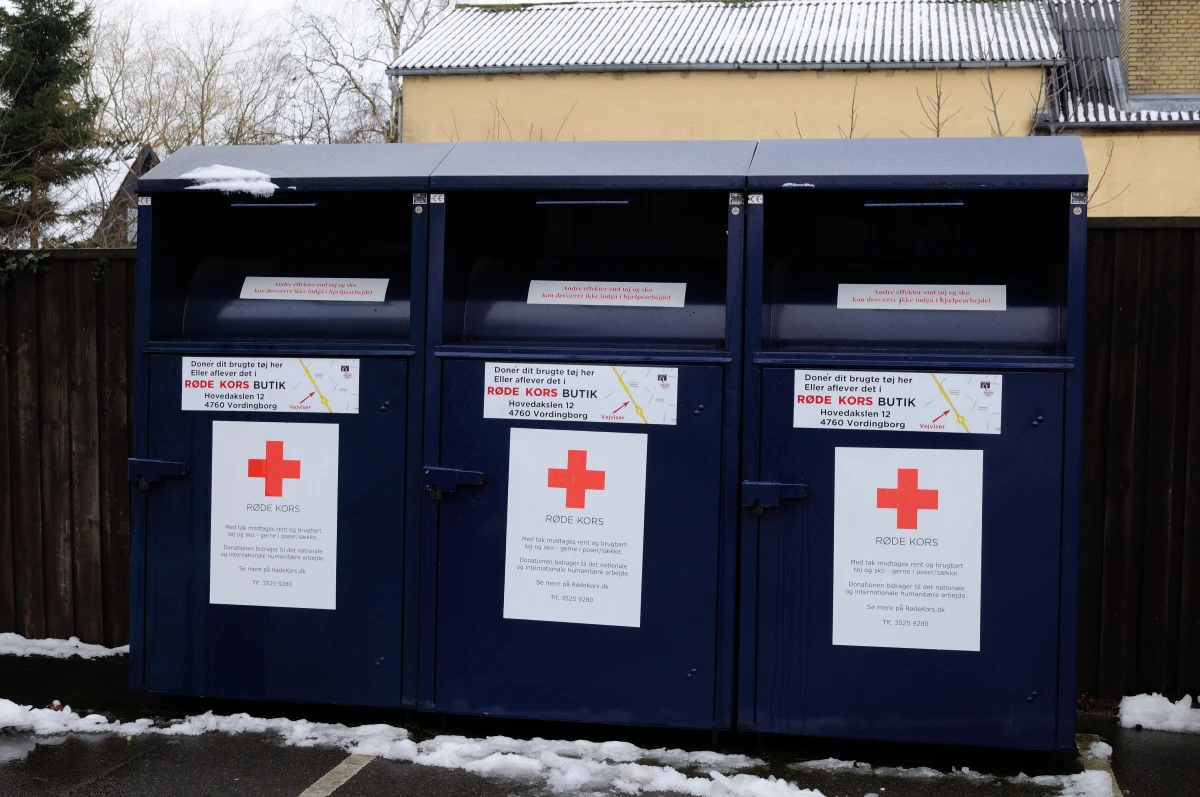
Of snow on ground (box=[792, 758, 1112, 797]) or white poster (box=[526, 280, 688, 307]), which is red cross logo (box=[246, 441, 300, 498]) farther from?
snow on ground (box=[792, 758, 1112, 797])

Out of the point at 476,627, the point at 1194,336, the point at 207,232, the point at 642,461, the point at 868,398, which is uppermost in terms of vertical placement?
the point at 207,232

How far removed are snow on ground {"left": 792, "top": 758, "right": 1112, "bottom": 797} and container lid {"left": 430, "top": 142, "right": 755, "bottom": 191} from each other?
1.92 meters

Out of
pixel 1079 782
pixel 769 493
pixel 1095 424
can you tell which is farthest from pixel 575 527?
pixel 1095 424

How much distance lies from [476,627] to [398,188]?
1.55 m

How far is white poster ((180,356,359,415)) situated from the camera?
3.66 metres

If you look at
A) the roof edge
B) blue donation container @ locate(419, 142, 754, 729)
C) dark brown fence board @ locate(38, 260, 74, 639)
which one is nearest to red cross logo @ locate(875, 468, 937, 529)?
blue donation container @ locate(419, 142, 754, 729)

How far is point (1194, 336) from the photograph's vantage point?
13.0ft

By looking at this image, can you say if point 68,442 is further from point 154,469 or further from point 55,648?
point 154,469

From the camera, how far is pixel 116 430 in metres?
4.72

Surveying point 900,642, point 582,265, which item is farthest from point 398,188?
point 900,642

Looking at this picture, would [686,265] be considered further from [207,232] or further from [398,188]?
[207,232]

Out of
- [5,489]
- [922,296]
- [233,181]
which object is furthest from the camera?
[5,489]

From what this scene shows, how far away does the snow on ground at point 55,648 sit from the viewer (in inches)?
183

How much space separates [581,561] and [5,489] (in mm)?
2987
